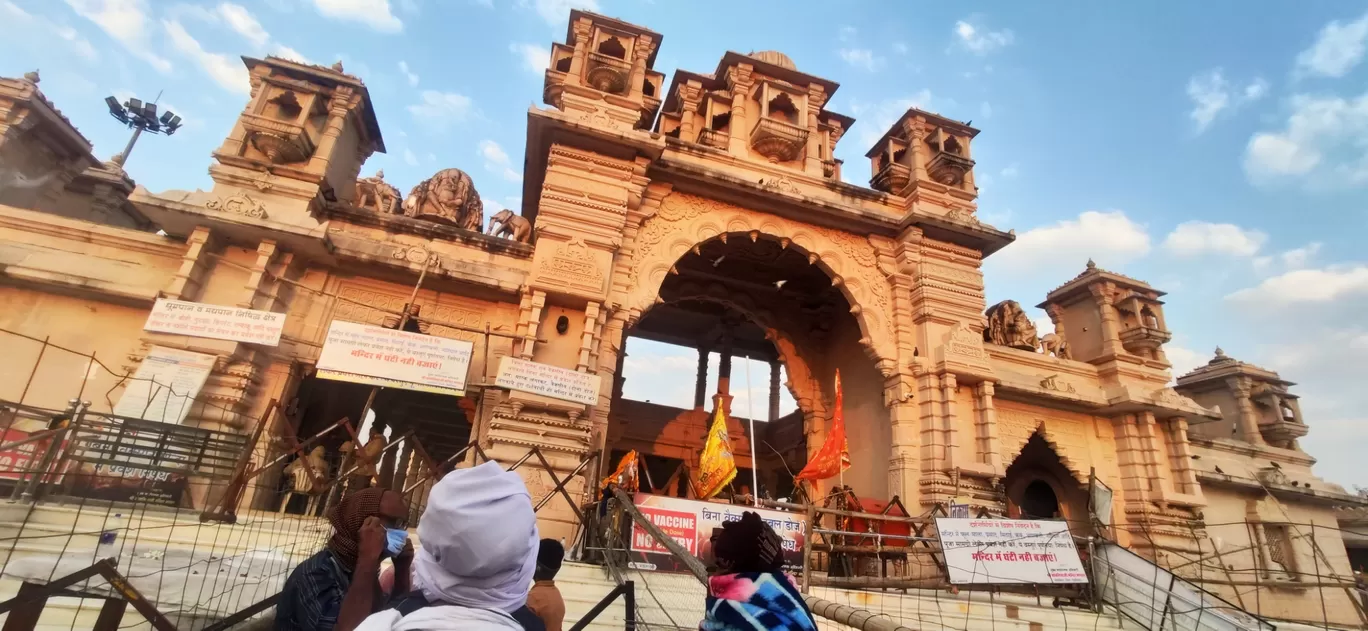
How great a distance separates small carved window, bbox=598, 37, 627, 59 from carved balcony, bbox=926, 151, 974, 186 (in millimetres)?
7785

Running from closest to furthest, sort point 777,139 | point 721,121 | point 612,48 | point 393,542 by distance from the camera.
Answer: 1. point 393,542
2. point 612,48
3. point 777,139
4. point 721,121

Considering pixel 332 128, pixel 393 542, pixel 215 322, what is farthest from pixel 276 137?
pixel 393 542

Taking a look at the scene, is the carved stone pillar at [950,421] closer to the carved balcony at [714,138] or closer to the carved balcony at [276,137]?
the carved balcony at [714,138]

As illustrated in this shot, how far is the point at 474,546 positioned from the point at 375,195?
11948 mm

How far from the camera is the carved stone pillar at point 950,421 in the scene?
446 inches

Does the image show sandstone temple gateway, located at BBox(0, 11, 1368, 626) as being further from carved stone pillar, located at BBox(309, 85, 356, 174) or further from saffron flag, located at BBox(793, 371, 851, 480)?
saffron flag, located at BBox(793, 371, 851, 480)

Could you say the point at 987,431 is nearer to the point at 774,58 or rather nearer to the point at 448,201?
the point at 774,58

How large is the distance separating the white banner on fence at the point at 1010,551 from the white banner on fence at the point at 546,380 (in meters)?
5.51

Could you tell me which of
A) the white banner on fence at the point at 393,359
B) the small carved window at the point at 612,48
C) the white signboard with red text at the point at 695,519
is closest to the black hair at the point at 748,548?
the white signboard with red text at the point at 695,519

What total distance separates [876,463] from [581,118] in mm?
9572

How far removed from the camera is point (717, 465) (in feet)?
38.1

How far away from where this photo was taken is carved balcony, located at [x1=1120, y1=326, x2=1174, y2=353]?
587 inches

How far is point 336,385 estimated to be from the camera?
1357 cm

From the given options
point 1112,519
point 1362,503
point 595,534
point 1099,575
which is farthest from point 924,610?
point 1362,503
